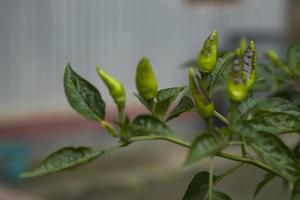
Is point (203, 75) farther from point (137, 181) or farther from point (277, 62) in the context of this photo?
point (137, 181)

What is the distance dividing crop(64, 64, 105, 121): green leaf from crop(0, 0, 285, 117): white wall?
4.20 meters

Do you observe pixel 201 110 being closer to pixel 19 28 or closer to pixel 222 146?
pixel 222 146

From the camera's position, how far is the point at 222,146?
0.79m

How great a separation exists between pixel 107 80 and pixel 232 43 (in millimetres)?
5698

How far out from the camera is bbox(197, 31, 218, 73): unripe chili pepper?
88cm

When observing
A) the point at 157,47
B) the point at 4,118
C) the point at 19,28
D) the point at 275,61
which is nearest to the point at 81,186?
the point at 4,118

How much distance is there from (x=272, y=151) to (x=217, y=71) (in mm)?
214

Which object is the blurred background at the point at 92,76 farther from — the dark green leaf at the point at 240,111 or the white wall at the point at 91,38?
the dark green leaf at the point at 240,111

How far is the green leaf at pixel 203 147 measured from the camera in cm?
76

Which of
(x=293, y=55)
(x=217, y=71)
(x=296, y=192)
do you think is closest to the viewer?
(x=296, y=192)

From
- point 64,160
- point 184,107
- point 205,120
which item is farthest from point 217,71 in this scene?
point 64,160

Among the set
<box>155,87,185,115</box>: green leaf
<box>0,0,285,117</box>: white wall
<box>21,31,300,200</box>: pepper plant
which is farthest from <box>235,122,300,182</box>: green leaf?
<box>0,0,285,117</box>: white wall

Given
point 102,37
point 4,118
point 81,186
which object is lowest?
point 81,186

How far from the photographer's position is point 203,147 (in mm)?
776
